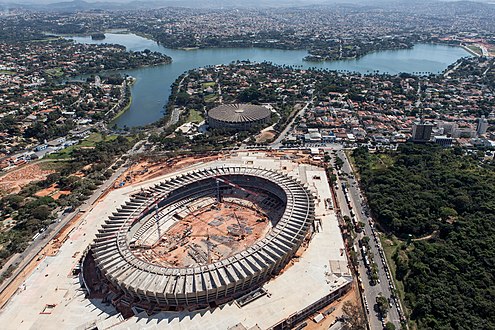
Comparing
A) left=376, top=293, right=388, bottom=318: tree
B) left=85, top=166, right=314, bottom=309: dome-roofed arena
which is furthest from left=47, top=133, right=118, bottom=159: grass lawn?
left=376, top=293, right=388, bottom=318: tree

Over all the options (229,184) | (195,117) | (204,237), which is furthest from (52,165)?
(204,237)

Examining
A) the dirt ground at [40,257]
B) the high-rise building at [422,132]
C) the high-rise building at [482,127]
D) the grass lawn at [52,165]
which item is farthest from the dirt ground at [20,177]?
the high-rise building at [482,127]

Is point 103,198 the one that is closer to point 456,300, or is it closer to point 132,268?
point 132,268

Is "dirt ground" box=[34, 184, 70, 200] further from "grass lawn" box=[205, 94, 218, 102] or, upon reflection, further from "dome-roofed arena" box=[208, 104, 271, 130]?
"grass lawn" box=[205, 94, 218, 102]

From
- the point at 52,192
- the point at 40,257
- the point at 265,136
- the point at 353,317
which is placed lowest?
the point at 52,192

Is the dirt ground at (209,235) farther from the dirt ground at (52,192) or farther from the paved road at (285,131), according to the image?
the paved road at (285,131)

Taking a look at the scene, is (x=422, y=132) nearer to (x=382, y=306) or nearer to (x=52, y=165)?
(x=382, y=306)

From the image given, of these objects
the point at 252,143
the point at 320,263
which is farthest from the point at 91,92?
the point at 320,263

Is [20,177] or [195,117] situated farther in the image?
[195,117]
